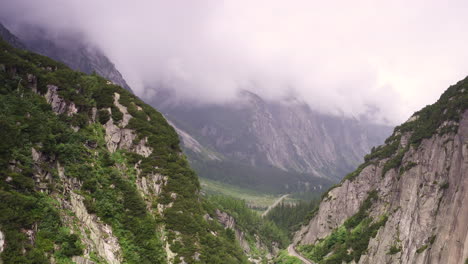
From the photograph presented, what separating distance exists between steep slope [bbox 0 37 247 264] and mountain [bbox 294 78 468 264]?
110 ft

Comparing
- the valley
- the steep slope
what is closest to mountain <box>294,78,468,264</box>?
the valley

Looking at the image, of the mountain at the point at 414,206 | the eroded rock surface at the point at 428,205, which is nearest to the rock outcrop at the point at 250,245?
the mountain at the point at 414,206

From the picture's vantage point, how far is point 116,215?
138ft

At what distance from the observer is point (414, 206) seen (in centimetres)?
6825

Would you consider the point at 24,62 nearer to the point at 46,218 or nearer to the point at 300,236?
the point at 46,218

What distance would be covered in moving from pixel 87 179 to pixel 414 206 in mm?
64433

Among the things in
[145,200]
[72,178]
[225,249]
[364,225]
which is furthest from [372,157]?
[72,178]

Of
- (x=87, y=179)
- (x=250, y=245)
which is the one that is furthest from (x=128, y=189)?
(x=250, y=245)

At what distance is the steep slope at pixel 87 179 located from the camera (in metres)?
32.4

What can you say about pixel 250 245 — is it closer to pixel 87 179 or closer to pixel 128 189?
pixel 128 189

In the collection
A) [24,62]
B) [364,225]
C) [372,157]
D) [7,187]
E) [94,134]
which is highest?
[372,157]

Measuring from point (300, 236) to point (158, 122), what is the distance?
7662 centimetres

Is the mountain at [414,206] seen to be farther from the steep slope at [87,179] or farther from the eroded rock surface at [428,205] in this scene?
the steep slope at [87,179]

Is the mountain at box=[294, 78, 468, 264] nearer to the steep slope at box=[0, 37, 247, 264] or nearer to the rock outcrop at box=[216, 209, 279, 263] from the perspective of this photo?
the rock outcrop at box=[216, 209, 279, 263]
